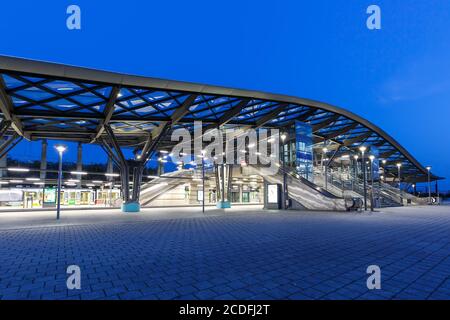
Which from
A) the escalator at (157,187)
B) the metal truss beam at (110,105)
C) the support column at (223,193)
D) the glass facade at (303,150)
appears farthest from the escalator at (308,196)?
the metal truss beam at (110,105)

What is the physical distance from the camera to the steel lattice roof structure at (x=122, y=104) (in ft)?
48.3

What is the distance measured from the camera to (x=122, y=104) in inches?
779

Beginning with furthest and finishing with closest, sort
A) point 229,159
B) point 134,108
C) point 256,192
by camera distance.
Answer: point 256,192 < point 229,159 < point 134,108

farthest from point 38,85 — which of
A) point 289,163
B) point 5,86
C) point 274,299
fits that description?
point 289,163

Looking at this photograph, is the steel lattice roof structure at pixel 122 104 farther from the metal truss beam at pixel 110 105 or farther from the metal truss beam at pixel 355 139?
the metal truss beam at pixel 355 139

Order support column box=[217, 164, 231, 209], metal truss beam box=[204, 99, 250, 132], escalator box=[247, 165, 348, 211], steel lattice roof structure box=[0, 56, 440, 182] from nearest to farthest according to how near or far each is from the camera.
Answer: steel lattice roof structure box=[0, 56, 440, 182], escalator box=[247, 165, 348, 211], metal truss beam box=[204, 99, 250, 132], support column box=[217, 164, 231, 209]

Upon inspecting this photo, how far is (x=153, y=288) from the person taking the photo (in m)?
4.21

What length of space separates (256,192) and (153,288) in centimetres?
4586

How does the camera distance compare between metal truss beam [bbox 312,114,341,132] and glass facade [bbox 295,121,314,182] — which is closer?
glass facade [bbox 295,121,314,182]

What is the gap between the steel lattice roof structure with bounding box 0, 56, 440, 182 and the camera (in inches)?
579

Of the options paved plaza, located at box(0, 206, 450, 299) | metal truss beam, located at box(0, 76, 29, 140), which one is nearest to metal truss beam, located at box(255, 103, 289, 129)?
paved plaza, located at box(0, 206, 450, 299)

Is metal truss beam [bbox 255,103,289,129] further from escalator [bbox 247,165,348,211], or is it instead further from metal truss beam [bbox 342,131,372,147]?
metal truss beam [bbox 342,131,372,147]

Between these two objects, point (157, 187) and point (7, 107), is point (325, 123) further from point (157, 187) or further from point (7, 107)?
point (7, 107)

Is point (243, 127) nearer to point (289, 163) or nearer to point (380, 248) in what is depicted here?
point (289, 163)
